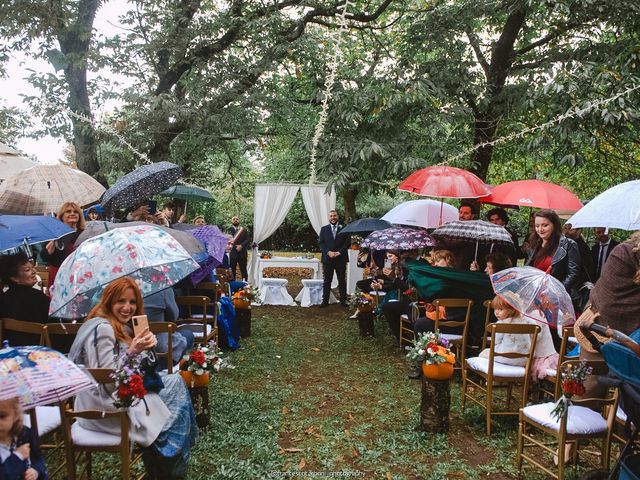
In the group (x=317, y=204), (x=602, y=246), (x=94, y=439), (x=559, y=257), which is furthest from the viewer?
(x=317, y=204)

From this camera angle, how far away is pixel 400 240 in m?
7.15

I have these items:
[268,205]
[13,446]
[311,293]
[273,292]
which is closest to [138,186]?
[13,446]

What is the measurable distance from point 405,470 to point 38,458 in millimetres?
2363

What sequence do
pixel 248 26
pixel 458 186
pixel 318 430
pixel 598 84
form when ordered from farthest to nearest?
1. pixel 248 26
2. pixel 598 84
3. pixel 458 186
4. pixel 318 430

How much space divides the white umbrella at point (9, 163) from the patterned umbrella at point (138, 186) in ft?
5.07

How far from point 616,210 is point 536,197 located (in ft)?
6.91

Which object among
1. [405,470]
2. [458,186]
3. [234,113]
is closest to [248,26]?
[234,113]

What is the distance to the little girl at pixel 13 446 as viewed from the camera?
211cm

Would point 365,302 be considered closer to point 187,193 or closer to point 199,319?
point 199,319

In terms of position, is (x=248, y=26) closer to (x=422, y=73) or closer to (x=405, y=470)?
(x=422, y=73)

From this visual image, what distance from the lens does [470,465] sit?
377 centimetres

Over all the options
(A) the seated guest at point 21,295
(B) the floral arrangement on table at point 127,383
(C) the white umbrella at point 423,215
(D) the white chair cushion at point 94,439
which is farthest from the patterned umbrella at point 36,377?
(C) the white umbrella at point 423,215

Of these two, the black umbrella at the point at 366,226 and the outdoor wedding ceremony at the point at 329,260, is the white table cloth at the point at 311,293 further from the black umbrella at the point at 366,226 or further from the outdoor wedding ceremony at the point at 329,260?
the black umbrella at the point at 366,226

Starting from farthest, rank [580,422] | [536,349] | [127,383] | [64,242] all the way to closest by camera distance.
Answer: [64,242] < [536,349] < [580,422] < [127,383]
